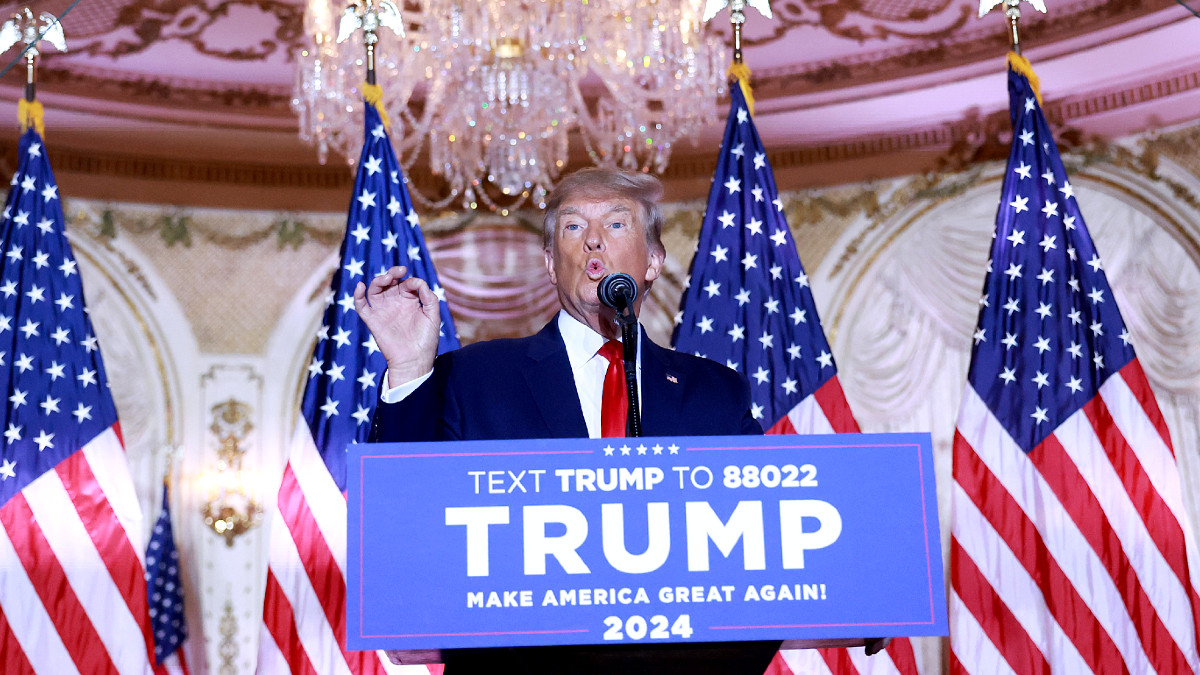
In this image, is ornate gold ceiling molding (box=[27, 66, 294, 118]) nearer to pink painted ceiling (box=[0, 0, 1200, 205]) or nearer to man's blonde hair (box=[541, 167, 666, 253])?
pink painted ceiling (box=[0, 0, 1200, 205])

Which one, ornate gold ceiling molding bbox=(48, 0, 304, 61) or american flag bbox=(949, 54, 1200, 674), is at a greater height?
ornate gold ceiling molding bbox=(48, 0, 304, 61)

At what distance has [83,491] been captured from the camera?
4.30 meters

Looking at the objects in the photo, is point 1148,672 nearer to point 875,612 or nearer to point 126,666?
point 875,612

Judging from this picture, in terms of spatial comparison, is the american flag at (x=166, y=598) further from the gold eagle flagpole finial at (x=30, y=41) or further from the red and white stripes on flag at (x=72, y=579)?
the gold eagle flagpole finial at (x=30, y=41)

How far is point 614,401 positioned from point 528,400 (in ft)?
0.49

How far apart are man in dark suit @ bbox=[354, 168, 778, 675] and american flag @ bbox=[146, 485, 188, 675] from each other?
5.12 m

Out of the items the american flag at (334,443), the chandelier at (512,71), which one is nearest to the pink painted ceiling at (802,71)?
the chandelier at (512,71)

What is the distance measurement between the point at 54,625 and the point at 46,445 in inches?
23.6

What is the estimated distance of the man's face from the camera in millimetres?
2359

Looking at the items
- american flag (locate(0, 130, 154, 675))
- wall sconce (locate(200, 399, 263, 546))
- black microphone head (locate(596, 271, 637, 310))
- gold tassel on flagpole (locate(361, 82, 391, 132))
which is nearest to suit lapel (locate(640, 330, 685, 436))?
black microphone head (locate(596, 271, 637, 310))

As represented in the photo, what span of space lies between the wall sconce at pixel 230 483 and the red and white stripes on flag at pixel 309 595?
123 inches

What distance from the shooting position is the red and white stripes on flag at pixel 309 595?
4078 millimetres

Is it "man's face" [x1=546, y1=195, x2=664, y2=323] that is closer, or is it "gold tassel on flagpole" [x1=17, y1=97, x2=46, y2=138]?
"man's face" [x1=546, y1=195, x2=664, y2=323]

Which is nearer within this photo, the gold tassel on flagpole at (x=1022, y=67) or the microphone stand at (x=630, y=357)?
the microphone stand at (x=630, y=357)
